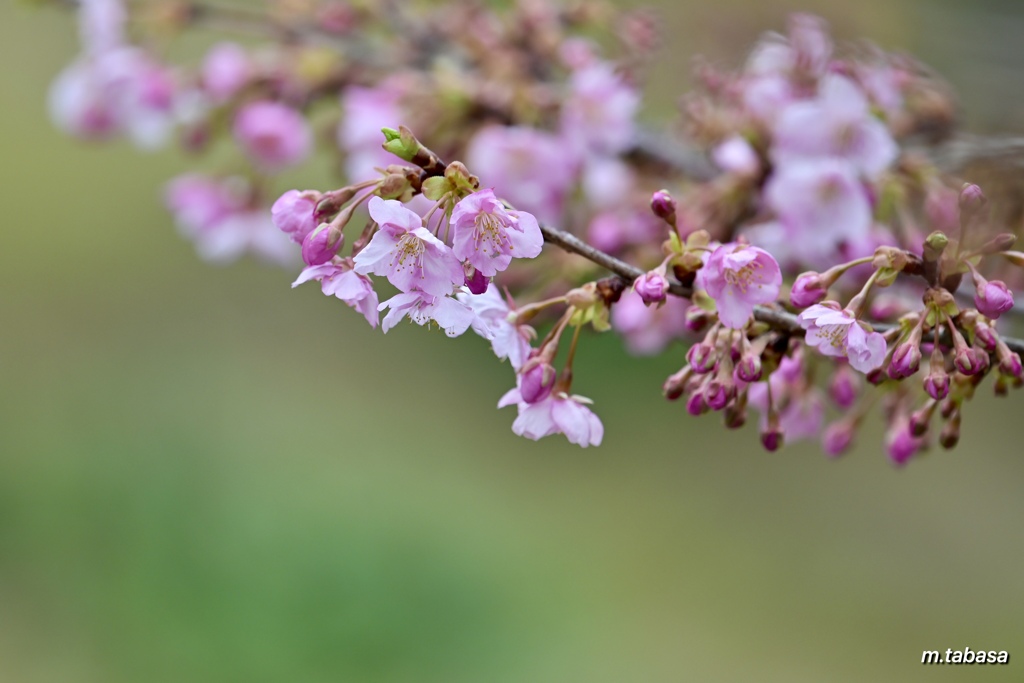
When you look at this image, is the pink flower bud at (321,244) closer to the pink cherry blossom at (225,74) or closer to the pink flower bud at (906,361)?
the pink flower bud at (906,361)

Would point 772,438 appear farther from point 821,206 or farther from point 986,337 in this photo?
point 821,206

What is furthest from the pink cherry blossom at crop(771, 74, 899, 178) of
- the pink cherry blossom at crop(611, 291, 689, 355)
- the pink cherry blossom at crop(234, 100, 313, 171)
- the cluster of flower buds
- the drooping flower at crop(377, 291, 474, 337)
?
the pink cherry blossom at crop(234, 100, 313, 171)

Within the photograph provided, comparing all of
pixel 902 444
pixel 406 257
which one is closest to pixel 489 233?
pixel 406 257

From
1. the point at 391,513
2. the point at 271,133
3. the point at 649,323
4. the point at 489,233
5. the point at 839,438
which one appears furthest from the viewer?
the point at 391,513

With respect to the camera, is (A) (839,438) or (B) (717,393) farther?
(A) (839,438)

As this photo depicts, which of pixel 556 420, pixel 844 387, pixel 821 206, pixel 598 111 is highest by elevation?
pixel 598 111

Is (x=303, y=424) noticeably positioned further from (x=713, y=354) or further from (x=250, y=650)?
(x=713, y=354)

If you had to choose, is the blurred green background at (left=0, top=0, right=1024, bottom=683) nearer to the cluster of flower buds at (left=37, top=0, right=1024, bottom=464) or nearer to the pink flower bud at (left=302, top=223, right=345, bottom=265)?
the cluster of flower buds at (left=37, top=0, right=1024, bottom=464)
